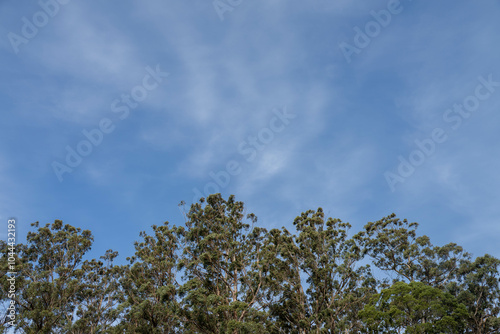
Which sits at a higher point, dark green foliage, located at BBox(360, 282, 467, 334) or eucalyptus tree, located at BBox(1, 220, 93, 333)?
eucalyptus tree, located at BBox(1, 220, 93, 333)

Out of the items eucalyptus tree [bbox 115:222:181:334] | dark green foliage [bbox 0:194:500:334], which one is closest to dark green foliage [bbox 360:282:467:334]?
dark green foliage [bbox 0:194:500:334]

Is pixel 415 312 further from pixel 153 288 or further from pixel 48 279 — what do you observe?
pixel 48 279

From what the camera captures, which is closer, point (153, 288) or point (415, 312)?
point (415, 312)

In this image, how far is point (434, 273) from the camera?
23.8 meters

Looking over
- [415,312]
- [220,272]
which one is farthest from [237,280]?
[415,312]

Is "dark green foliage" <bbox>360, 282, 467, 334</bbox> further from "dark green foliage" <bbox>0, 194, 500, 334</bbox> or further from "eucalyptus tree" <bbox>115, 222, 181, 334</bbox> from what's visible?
"eucalyptus tree" <bbox>115, 222, 181, 334</bbox>

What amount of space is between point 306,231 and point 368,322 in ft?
22.4

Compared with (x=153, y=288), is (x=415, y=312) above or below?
below

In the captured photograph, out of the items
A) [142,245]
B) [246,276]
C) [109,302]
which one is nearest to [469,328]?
[246,276]

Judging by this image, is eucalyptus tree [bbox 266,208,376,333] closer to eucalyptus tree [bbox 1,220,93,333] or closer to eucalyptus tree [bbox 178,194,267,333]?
eucalyptus tree [bbox 178,194,267,333]

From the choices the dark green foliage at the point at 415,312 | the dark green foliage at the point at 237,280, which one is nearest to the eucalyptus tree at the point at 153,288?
the dark green foliage at the point at 237,280

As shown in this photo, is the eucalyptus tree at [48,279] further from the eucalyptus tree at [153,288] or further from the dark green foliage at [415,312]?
the dark green foliage at [415,312]

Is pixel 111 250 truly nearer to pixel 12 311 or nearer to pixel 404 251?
pixel 12 311

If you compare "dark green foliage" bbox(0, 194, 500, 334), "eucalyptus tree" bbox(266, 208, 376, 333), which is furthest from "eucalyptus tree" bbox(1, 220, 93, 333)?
"eucalyptus tree" bbox(266, 208, 376, 333)
